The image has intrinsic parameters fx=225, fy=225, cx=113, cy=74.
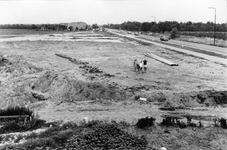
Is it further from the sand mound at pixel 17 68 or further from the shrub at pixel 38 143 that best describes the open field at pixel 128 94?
the shrub at pixel 38 143

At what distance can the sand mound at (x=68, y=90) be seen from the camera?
13.6m

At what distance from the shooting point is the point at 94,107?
465 inches

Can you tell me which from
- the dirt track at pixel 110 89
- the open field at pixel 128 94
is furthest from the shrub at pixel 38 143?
the dirt track at pixel 110 89

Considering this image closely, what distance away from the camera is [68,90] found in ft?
48.3

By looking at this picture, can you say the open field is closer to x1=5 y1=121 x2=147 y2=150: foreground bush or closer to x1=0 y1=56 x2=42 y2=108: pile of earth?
x1=0 y1=56 x2=42 y2=108: pile of earth

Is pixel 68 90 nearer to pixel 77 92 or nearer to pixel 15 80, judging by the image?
pixel 77 92

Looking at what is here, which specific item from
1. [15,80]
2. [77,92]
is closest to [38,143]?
[77,92]

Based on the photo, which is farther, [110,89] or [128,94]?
[110,89]

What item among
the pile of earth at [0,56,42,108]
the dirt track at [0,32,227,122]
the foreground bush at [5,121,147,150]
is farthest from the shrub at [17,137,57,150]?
the pile of earth at [0,56,42,108]

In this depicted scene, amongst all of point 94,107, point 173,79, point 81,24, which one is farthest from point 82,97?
point 81,24

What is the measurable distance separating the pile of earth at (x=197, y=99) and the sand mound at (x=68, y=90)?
115 inches

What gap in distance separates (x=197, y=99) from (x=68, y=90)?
26.2 feet

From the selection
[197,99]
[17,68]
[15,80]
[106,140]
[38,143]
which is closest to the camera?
[38,143]

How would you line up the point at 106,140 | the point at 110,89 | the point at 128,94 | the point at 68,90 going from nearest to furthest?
the point at 106,140
the point at 128,94
the point at 110,89
the point at 68,90
